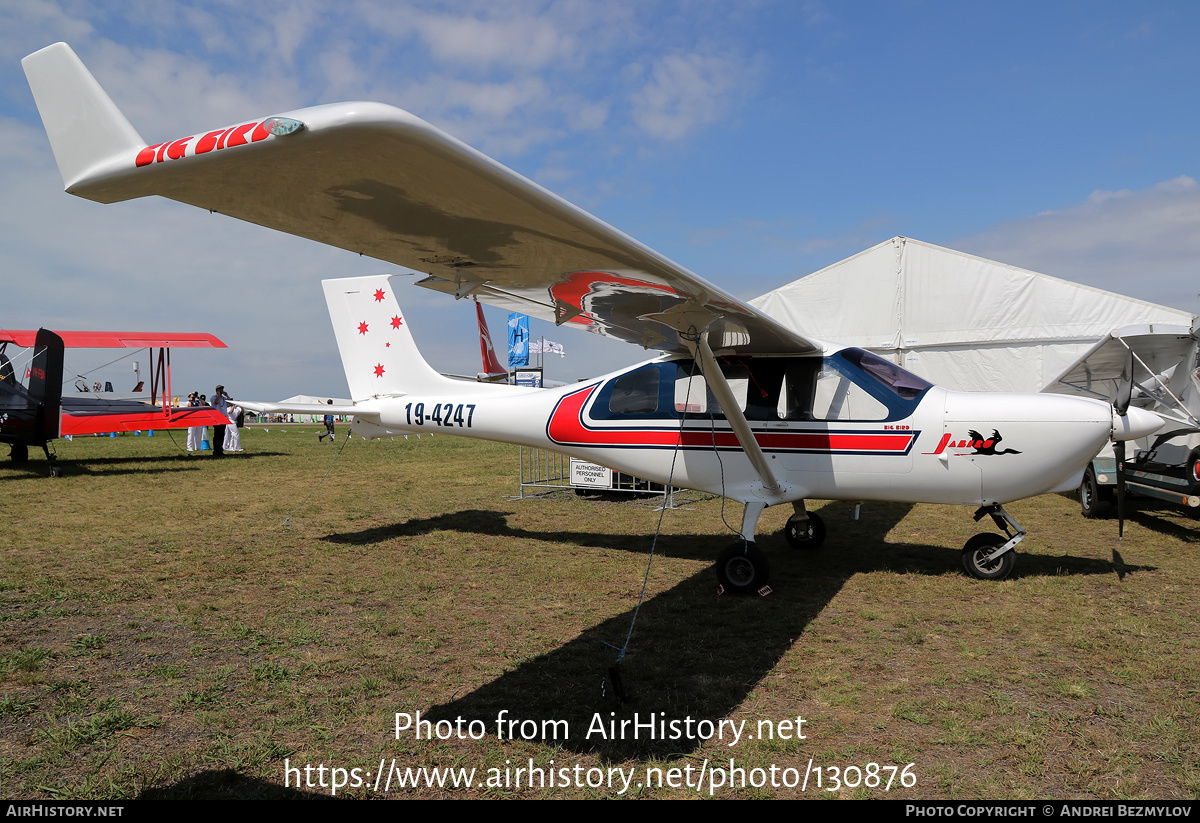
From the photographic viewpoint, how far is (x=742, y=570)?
545 centimetres

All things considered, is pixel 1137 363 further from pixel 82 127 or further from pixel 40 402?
pixel 40 402

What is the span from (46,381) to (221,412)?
500 cm

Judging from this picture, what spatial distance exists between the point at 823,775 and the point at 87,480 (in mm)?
15340

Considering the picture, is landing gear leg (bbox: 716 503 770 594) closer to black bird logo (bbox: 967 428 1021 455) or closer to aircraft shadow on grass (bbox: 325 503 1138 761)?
aircraft shadow on grass (bbox: 325 503 1138 761)

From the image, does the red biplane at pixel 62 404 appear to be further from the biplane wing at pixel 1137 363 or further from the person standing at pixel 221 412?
the biplane wing at pixel 1137 363

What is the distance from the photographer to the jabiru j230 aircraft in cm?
204

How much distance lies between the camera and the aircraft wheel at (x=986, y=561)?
582 cm

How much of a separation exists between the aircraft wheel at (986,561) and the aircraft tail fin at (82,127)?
6561 mm

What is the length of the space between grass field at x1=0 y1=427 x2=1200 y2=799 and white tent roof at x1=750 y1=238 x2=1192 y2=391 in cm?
557

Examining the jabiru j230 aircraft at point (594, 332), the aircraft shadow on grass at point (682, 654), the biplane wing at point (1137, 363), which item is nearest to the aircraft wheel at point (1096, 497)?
the biplane wing at point (1137, 363)

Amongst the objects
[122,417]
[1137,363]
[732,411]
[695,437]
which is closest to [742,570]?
[732,411]

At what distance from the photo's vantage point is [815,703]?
338 cm

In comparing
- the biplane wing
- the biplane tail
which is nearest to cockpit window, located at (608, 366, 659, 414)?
the biplane wing

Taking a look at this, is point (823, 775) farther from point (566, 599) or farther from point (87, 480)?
point (87, 480)
